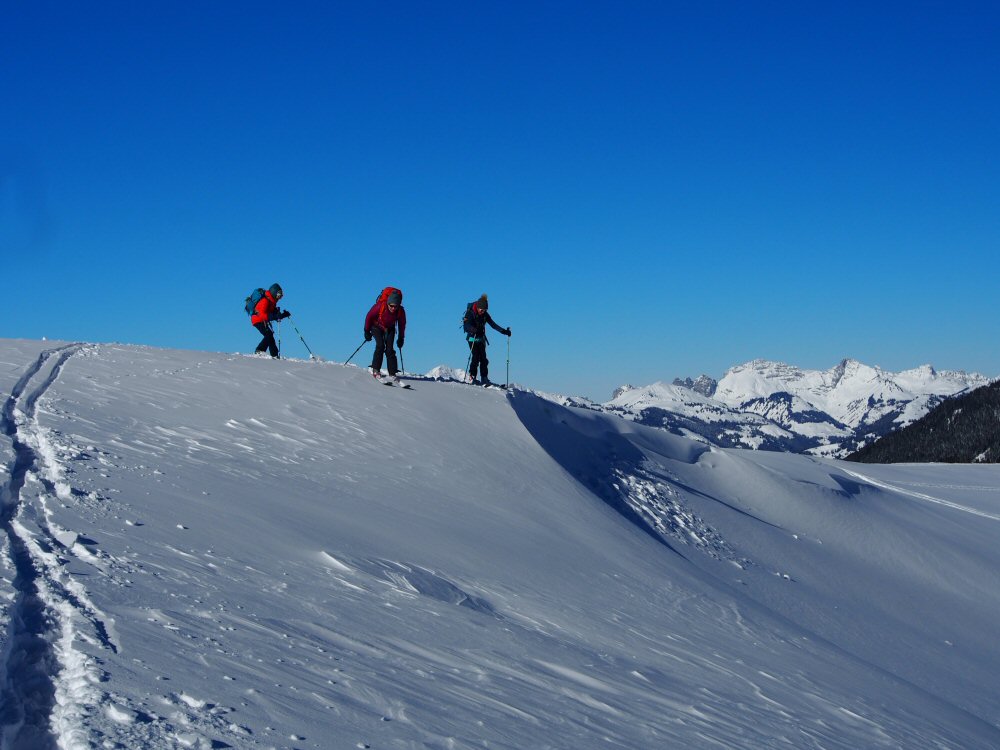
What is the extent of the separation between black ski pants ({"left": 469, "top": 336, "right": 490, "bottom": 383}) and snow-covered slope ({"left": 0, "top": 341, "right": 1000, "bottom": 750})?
1087 mm

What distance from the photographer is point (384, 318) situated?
18.0m

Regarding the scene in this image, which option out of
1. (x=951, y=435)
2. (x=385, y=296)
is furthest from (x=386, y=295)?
(x=951, y=435)

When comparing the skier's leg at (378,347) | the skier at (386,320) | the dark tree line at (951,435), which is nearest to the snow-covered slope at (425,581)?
the skier's leg at (378,347)

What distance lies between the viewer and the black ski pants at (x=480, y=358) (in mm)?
20500

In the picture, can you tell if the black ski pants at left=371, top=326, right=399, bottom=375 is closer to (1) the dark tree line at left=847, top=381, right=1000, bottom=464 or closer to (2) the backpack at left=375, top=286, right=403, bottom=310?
(2) the backpack at left=375, top=286, right=403, bottom=310

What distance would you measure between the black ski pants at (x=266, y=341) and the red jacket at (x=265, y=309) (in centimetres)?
14

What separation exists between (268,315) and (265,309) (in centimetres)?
20

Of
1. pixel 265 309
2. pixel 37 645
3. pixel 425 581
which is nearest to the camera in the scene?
pixel 37 645

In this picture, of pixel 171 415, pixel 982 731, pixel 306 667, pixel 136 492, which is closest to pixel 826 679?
pixel 982 731

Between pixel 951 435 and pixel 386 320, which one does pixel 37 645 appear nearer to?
pixel 386 320

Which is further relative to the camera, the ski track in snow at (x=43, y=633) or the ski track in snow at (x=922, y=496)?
the ski track in snow at (x=922, y=496)

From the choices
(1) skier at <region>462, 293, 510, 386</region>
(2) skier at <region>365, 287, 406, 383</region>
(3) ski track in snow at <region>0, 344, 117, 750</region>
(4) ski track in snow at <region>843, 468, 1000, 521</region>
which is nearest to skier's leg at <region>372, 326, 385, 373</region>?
(2) skier at <region>365, 287, 406, 383</region>

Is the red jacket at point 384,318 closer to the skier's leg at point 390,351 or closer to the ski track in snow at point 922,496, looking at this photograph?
the skier's leg at point 390,351

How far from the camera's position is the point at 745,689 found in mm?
7434
